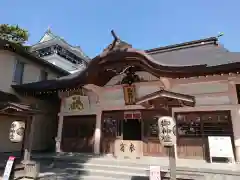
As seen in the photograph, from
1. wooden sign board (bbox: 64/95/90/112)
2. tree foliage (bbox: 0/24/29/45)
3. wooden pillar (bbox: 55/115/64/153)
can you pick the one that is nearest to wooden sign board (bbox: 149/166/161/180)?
wooden sign board (bbox: 64/95/90/112)

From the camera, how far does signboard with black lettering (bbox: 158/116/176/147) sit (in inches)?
233

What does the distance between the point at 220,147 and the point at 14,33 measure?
57.5 feet

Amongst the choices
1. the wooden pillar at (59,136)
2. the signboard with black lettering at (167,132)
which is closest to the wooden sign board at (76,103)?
the wooden pillar at (59,136)

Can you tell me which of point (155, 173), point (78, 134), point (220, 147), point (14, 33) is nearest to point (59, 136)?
point (78, 134)

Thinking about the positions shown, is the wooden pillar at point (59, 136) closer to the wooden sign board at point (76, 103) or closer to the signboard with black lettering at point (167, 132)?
the wooden sign board at point (76, 103)

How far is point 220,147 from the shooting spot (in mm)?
8398

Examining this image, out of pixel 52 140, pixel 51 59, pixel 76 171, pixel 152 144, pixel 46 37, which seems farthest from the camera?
pixel 46 37

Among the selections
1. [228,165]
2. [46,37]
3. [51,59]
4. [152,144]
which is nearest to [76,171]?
[152,144]

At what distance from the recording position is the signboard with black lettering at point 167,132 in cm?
591

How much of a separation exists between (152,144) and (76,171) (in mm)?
3778

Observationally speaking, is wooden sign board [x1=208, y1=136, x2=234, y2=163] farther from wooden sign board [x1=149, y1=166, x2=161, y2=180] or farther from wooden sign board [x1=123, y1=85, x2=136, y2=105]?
wooden sign board [x1=123, y1=85, x2=136, y2=105]

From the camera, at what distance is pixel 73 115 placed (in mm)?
12508

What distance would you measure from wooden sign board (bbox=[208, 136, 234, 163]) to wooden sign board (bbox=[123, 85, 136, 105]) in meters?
4.08

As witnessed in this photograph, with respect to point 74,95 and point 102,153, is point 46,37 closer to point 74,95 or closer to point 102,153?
point 74,95
